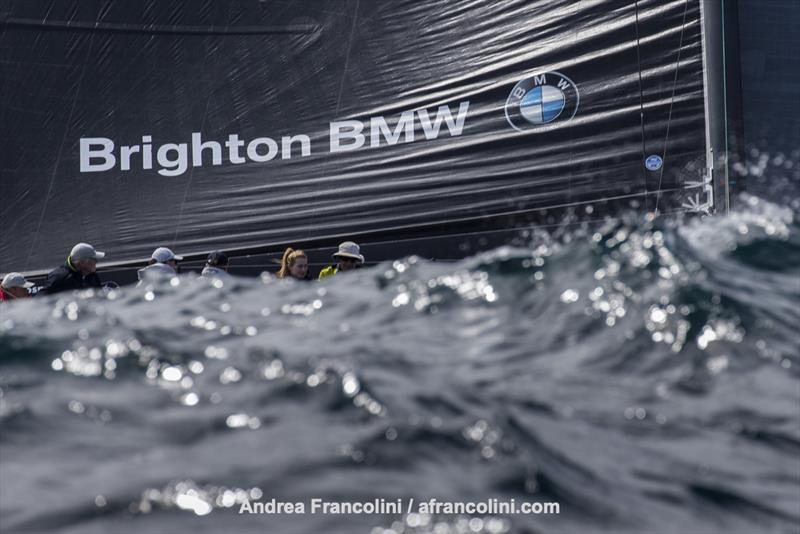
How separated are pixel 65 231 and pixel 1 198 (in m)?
0.42

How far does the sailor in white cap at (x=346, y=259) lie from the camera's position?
4.98 meters

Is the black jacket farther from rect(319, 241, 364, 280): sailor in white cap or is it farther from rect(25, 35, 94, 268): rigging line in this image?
rect(25, 35, 94, 268): rigging line

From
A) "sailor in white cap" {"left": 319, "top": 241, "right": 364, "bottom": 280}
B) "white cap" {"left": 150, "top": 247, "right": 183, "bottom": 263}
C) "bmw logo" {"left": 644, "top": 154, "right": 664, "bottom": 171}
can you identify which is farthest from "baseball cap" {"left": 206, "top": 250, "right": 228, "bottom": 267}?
"bmw logo" {"left": 644, "top": 154, "right": 664, "bottom": 171}

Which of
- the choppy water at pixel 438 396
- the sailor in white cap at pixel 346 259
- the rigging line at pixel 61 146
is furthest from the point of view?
the rigging line at pixel 61 146

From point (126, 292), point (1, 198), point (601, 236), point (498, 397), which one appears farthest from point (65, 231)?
point (498, 397)

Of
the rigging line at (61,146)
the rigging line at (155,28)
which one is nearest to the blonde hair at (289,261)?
the rigging line at (155,28)

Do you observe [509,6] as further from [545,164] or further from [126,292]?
[126,292]

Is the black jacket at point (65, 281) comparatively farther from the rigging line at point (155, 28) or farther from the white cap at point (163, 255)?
the rigging line at point (155, 28)

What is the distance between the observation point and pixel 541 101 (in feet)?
17.8

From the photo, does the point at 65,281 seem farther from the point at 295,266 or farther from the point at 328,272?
the point at 328,272

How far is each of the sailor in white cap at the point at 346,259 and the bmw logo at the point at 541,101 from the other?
92 cm

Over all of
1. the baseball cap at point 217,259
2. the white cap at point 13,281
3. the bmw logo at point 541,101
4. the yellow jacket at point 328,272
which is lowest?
the yellow jacket at point 328,272

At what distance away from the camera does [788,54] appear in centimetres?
524

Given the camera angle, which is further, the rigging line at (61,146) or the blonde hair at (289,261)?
the rigging line at (61,146)
